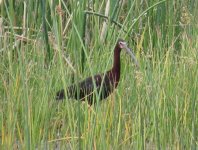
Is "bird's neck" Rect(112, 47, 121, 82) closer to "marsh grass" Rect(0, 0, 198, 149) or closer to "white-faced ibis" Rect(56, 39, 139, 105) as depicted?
"white-faced ibis" Rect(56, 39, 139, 105)

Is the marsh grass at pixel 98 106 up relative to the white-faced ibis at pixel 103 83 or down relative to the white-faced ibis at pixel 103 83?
up

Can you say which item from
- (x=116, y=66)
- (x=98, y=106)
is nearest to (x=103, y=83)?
(x=116, y=66)

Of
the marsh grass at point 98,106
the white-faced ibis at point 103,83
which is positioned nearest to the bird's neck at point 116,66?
the white-faced ibis at point 103,83

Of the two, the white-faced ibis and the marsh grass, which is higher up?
the marsh grass

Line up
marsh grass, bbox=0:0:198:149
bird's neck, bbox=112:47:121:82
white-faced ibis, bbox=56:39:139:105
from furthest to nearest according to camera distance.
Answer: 1. bird's neck, bbox=112:47:121:82
2. white-faced ibis, bbox=56:39:139:105
3. marsh grass, bbox=0:0:198:149

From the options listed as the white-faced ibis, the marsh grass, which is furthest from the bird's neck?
the marsh grass

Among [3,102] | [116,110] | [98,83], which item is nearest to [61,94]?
[98,83]

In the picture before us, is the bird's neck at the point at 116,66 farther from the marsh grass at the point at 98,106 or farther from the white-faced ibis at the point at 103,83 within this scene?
the marsh grass at the point at 98,106

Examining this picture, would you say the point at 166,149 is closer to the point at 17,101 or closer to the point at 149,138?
the point at 149,138

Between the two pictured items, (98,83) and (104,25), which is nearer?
(98,83)

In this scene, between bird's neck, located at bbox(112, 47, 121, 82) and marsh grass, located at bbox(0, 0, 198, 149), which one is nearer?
marsh grass, located at bbox(0, 0, 198, 149)

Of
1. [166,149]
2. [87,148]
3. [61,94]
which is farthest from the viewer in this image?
[61,94]

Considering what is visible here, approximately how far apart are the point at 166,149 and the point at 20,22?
2777 mm

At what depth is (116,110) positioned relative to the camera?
10.1ft
